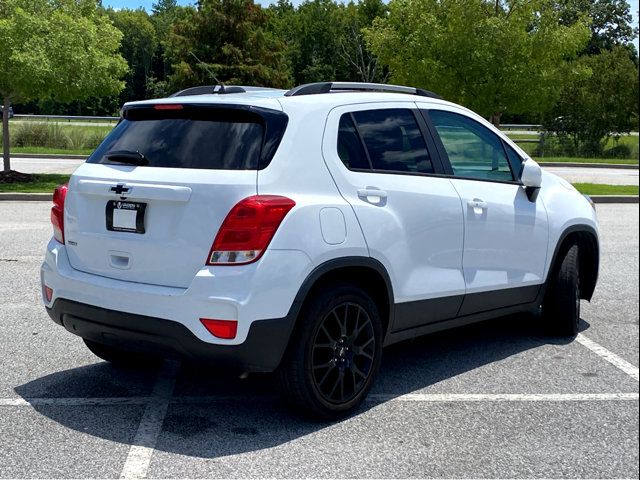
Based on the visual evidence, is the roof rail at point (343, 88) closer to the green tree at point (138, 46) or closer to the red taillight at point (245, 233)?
the red taillight at point (245, 233)

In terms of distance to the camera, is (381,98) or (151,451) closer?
(151,451)

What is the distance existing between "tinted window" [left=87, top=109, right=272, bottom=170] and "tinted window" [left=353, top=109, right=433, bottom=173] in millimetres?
779

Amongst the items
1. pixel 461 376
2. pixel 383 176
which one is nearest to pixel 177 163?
pixel 383 176

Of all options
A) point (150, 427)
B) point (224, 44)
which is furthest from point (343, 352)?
point (224, 44)

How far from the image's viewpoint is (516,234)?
539 centimetres

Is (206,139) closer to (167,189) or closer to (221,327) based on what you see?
(167,189)

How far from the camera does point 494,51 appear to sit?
70.1ft

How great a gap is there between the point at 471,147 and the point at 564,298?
1.42 metres

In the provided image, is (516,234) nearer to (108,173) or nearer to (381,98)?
(381,98)

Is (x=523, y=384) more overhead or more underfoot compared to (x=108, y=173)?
more underfoot

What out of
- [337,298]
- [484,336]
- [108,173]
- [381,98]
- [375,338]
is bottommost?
[484,336]

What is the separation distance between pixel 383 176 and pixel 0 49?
16006 mm

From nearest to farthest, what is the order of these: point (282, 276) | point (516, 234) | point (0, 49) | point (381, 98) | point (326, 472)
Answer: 1. point (326, 472)
2. point (282, 276)
3. point (381, 98)
4. point (516, 234)
5. point (0, 49)

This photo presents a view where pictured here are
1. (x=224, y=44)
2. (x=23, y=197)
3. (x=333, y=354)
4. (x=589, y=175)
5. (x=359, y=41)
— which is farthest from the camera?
(x=359, y=41)
